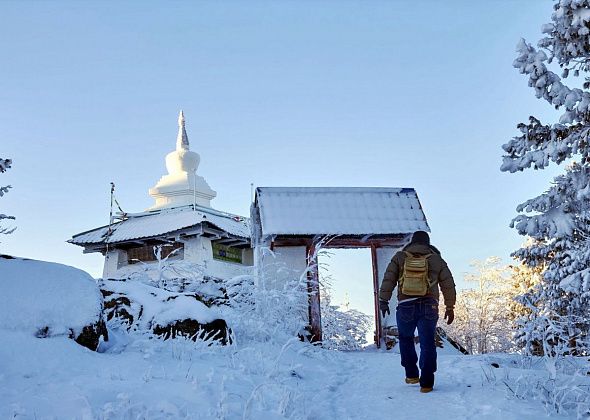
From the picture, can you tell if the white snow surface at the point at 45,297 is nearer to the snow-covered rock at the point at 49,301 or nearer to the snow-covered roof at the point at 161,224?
the snow-covered rock at the point at 49,301

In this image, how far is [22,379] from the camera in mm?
4578

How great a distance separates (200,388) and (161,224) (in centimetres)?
2399

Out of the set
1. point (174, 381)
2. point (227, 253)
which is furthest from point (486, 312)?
point (174, 381)

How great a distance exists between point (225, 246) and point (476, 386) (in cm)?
2325

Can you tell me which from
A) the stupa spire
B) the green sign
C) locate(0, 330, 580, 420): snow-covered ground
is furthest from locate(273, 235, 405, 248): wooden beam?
the stupa spire

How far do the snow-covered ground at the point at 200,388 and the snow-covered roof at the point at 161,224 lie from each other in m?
20.1

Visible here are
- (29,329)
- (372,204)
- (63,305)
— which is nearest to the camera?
(29,329)

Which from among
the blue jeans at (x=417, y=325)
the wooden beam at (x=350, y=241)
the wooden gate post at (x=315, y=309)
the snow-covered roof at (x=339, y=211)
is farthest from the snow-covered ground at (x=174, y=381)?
the wooden beam at (x=350, y=241)

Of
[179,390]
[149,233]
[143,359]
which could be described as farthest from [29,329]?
[149,233]

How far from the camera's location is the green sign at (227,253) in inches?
1110

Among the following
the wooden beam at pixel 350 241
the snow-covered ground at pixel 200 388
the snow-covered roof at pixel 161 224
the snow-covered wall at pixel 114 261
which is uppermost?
the snow-covered roof at pixel 161 224

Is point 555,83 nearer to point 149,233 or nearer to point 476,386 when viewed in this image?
point 476,386

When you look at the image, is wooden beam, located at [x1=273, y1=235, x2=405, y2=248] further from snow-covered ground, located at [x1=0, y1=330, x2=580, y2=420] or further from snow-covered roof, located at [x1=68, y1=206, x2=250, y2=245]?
snow-covered roof, located at [x1=68, y1=206, x2=250, y2=245]

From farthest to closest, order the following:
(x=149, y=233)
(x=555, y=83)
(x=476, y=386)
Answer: (x=149, y=233)
(x=555, y=83)
(x=476, y=386)
